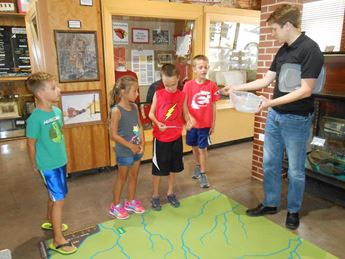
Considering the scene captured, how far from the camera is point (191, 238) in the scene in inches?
93.0

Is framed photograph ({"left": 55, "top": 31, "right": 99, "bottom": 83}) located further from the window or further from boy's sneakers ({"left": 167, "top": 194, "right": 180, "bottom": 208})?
the window

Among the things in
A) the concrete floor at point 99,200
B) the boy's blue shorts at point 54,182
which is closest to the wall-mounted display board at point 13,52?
the concrete floor at point 99,200

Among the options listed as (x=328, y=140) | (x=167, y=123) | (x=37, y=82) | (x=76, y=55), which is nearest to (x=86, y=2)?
(x=76, y=55)

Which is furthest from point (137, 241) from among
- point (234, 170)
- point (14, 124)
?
point (14, 124)

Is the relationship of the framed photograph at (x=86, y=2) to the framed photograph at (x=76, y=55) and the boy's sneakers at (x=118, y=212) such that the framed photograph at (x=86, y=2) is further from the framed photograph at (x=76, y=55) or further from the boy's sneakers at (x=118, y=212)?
the boy's sneakers at (x=118, y=212)

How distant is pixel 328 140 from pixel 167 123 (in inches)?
68.4

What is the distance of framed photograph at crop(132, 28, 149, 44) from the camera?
4.10 m

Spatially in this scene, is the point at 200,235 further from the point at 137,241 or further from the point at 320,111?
the point at 320,111

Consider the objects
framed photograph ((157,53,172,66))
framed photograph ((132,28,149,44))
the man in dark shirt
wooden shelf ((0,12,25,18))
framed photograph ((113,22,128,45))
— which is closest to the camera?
the man in dark shirt

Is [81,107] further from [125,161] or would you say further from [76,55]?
[125,161]

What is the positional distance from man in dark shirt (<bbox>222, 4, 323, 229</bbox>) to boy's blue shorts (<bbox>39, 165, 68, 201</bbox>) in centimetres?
161

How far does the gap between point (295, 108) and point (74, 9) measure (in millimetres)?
2481

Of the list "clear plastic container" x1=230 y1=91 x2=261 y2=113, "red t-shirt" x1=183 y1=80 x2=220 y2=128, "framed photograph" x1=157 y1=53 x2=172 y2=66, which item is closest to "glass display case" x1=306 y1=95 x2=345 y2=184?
"clear plastic container" x1=230 y1=91 x2=261 y2=113

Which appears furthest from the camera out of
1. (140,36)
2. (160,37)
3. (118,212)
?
(160,37)
